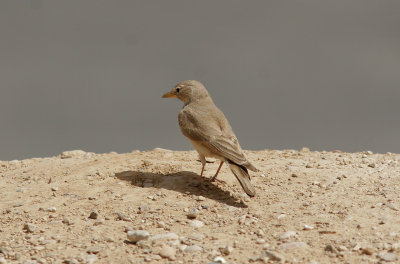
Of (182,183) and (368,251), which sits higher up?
(182,183)

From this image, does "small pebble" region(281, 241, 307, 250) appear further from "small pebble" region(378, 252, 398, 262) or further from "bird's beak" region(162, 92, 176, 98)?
"bird's beak" region(162, 92, 176, 98)

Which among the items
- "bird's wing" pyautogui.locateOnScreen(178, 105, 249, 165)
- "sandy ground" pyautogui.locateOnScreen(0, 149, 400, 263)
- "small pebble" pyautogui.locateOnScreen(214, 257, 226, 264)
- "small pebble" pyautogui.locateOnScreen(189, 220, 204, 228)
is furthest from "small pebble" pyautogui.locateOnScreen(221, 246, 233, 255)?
"bird's wing" pyautogui.locateOnScreen(178, 105, 249, 165)

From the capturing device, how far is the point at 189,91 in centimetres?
1161

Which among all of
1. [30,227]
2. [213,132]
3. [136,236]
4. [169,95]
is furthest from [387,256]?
[169,95]

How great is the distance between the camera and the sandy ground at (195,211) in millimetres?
7781

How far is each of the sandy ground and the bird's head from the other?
59.1 inches

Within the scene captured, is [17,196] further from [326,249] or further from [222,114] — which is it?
[326,249]

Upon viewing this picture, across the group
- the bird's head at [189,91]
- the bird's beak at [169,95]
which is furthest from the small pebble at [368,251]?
the bird's beak at [169,95]

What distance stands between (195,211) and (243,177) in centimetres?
111

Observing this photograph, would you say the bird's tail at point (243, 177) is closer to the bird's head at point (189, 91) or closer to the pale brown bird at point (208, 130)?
the pale brown bird at point (208, 130)

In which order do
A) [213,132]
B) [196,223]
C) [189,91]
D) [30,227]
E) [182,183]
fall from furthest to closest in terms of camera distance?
1. [189,91]
2. [182,183]
3. [213,132]
4. [30,227]
5. [196,223]

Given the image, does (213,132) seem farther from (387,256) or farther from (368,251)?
(387,256)

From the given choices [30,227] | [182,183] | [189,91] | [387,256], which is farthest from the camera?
[189,91]

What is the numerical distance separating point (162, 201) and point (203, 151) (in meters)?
1.28
